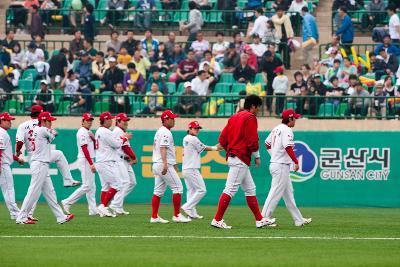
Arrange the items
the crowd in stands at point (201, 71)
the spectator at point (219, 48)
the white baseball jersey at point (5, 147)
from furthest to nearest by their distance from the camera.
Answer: the spectator at point (219, 48), the crowd in stands at point (201, 71), the white baseball jersey at point (5, 147)

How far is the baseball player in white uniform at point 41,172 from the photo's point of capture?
65.3 ft

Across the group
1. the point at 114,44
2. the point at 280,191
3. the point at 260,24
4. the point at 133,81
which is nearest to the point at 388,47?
the point at 260,24

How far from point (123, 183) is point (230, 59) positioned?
352 inches

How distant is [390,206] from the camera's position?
2820cm

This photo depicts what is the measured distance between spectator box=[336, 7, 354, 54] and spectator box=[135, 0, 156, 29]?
565 centimetres

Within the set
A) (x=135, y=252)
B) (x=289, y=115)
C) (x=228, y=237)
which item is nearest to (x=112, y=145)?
(x=289, y=115)

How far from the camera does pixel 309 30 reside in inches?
1291

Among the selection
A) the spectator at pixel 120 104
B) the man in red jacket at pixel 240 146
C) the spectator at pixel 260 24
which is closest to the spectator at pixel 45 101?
the spectator at pixel 120 104

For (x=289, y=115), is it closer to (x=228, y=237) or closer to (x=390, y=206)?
(x=228, y=237)

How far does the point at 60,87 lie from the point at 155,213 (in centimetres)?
1141

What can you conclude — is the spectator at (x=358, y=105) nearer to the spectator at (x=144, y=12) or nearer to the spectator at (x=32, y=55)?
the spectator at (x=144, y=12)

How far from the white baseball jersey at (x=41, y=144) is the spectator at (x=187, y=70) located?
11.4 meters

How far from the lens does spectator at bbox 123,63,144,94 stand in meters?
30.9

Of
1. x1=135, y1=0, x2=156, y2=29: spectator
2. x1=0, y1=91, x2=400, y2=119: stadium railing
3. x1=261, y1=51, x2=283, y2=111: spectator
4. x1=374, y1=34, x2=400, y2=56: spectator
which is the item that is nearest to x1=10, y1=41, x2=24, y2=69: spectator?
x1=0, y1=91, x2=400, y2=119: stadium railing
